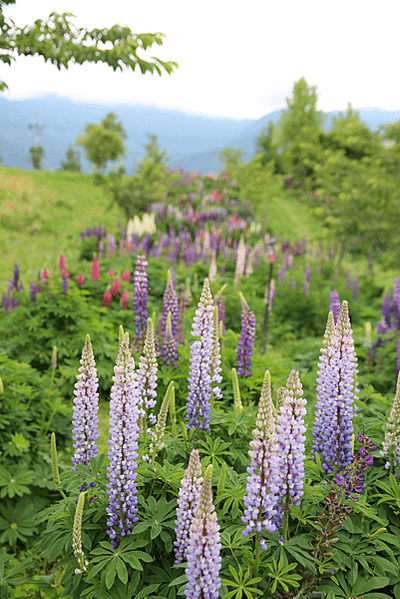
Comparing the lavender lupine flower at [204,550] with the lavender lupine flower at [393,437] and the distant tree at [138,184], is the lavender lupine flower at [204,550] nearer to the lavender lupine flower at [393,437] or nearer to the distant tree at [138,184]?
the lavender lupine flower at [393,437]

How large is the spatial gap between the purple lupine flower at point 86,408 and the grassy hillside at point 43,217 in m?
9.60

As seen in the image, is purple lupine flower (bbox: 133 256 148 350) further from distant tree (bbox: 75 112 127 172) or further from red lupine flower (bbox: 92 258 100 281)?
distant tree (bbox: 75 112 127 172)

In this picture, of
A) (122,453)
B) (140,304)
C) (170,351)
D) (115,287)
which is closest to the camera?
(122,453)

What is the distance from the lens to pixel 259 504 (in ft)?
7.66

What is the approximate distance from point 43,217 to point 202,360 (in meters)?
18.9

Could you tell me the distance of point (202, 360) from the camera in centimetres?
354

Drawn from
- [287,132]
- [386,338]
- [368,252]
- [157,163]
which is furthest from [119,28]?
[287,132]

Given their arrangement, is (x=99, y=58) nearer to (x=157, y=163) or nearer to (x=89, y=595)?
(x=89, y=595)

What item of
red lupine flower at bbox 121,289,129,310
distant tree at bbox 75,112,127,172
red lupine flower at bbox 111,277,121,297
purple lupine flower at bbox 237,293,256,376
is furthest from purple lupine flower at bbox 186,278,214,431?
distant tree at bbox 75,112,127,172

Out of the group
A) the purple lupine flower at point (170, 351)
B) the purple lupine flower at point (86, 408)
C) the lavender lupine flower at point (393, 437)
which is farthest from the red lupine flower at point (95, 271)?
the lavender lupine flower at point (393, 437)

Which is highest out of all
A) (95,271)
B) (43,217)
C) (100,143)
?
(100,143)

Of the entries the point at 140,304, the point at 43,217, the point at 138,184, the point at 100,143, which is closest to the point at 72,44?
the point at 140,304

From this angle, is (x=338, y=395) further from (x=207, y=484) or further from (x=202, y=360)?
(x=207, y=484)

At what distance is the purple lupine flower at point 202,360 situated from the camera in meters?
3.50
